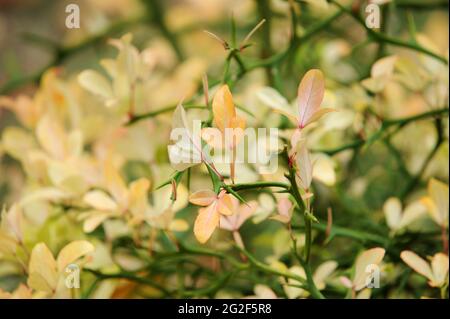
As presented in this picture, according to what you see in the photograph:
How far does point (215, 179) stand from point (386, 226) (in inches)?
8.1

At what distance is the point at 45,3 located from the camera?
1521 mm

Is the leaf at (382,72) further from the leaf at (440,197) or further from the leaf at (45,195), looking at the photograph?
the leaf at (45,195)

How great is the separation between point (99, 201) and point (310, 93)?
160 mm

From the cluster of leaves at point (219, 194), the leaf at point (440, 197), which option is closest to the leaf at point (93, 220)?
the cluster of leaves at point (219, 194)

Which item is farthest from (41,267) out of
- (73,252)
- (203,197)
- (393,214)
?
(393,214)

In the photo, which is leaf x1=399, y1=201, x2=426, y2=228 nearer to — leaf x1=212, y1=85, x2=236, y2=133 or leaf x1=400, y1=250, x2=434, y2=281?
leaf x1=400, y1=250, x2=434, y2=281

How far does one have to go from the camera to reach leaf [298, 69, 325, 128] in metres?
0.35

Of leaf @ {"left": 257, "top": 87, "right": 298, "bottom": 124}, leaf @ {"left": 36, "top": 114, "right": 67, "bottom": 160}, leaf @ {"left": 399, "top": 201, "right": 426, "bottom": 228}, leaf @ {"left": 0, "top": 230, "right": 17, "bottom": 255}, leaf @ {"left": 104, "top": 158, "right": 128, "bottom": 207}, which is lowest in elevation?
leaf @ {"left": 0, "top": 230, "right": 17, "bottom": 255}

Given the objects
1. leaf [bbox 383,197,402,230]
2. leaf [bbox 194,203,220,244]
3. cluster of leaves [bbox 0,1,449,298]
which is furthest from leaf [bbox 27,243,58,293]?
leaf [bbox 383,197,402,230]

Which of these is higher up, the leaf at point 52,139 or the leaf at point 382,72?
the leaf at point 382,72

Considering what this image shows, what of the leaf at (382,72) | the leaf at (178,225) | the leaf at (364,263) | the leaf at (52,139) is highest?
the leaf at (382,72)

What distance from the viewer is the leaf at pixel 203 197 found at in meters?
0.34

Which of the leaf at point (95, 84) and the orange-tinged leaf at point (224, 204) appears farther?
the leaf at point (95, 84)

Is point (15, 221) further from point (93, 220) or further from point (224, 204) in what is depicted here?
point (224, 204)
